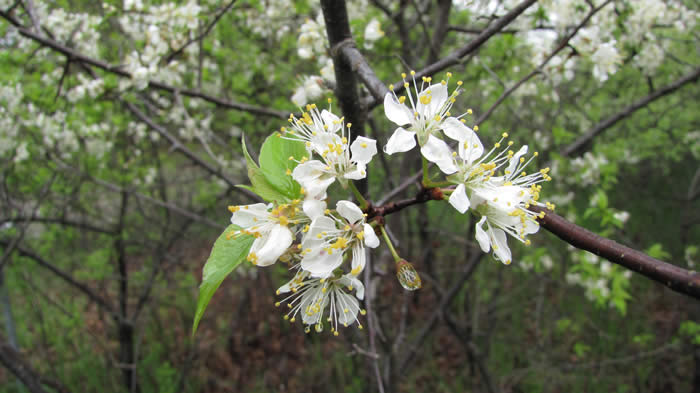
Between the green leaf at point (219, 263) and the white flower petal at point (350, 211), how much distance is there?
0.75 ft

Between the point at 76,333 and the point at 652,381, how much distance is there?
6.77m

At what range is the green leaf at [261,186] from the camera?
92cm

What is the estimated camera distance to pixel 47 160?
3576 millimetres

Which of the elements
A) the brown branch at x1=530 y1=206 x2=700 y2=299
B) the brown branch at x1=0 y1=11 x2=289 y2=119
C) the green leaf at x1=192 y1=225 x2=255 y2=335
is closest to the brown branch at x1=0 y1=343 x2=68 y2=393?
the brown branch at x1=0 y1=11 x2=289 y2=119

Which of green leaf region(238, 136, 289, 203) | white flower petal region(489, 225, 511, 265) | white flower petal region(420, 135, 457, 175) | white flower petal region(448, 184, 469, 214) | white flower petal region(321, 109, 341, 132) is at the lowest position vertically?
white flower petal region(489, 225, 511, 265)

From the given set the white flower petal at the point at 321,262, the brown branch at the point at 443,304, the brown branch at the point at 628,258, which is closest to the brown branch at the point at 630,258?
the brown branch at the point at 628,258

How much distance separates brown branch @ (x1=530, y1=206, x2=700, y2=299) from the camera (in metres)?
0.71

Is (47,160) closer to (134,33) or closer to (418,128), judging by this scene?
(134,33)

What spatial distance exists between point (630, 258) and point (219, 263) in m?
0.86

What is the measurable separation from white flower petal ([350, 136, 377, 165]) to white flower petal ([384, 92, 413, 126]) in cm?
Answer: 12

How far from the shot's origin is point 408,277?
962 millimetres

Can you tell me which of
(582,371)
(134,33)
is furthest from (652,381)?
(134,33)

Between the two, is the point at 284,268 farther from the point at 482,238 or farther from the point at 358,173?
the point at 482,238

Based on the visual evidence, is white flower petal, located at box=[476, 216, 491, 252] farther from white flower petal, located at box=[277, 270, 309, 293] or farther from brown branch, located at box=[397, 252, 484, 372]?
brown branch, located at box=[397, 252, 484, 372]
